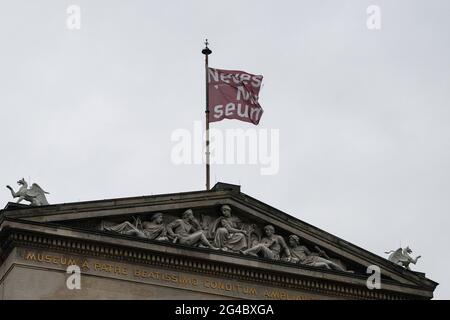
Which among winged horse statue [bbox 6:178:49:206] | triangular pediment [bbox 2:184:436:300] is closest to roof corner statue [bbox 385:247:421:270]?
triangular pediment [bbox 2:184:436:300]

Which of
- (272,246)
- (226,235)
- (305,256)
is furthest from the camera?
(305,256)

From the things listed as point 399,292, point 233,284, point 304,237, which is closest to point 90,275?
point 233,284

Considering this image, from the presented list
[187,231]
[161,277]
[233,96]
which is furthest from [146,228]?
[233,96]

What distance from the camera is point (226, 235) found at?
4903 cm

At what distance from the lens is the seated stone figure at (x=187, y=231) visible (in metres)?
48.1

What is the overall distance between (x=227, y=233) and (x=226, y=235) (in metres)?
0.10

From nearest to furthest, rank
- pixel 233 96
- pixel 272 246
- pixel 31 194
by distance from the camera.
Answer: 1. pixel 31 194
2. pixel 272 246
3. pixel 233 96

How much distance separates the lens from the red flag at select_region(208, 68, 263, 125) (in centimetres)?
5294

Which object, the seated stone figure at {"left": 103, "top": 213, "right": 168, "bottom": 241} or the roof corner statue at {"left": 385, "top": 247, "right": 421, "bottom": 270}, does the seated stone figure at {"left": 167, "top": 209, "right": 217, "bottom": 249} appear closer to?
the seated stone figure at {"left": 103, "top": 213, "right": 168, "bottom": 241}

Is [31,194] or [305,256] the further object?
[305,256]

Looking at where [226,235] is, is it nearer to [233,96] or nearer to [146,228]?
[146,228]

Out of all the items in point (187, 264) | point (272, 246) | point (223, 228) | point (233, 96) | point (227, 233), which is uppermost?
point (233, 96)

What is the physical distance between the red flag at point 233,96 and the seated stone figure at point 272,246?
5142 mm
